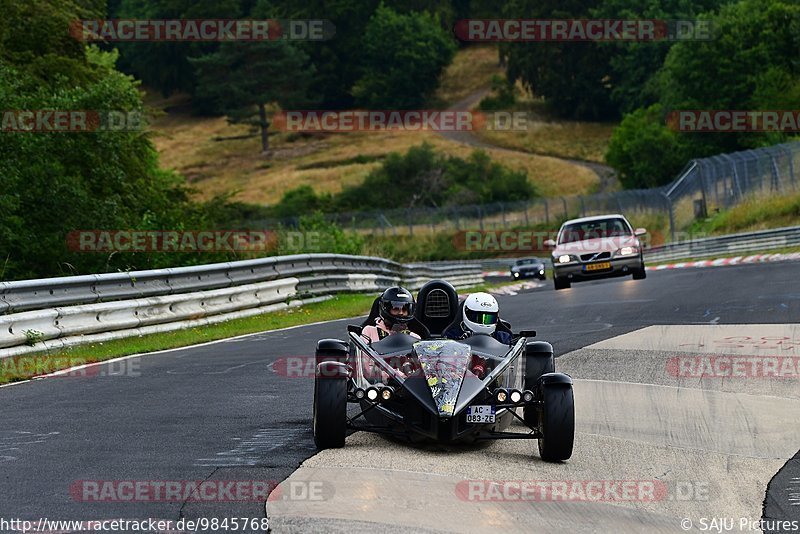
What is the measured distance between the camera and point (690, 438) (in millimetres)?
9922

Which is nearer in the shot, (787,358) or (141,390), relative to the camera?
(141,390)

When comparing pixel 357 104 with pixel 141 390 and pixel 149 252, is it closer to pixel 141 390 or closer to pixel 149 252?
pixel 149 252

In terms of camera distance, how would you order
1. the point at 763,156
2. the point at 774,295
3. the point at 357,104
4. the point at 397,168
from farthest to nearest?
the point at 357,104
the point at 397,168
the point at 763,156
the point at 774,295

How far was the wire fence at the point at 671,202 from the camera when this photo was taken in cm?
4641

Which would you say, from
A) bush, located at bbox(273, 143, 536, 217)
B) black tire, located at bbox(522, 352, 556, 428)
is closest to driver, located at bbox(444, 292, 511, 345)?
black tire, located at bbox(522, 352, 556, 428)

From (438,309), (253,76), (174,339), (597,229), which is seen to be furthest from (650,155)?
(438,309)

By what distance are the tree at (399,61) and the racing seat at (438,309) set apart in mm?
118724

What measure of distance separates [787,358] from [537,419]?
5396mm

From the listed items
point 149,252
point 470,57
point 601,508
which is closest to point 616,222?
point 149,252

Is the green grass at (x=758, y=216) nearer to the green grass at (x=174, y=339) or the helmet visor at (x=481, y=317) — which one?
the green grass at (x=174, y=339)

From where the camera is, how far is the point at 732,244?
4316cm

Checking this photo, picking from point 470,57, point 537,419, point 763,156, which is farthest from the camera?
point 470,57

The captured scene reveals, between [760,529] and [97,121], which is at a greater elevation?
[97,121]

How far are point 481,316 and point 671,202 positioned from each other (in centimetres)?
4446
